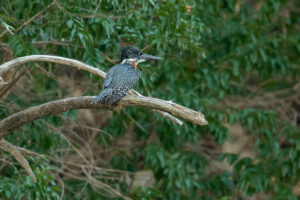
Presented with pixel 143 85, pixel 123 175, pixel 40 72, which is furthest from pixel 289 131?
pixel 40 72

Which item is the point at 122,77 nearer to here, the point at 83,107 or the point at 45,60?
the point at 83,107

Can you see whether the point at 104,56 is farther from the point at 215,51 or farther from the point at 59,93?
the point at 215,51

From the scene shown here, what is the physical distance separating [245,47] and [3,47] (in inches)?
104

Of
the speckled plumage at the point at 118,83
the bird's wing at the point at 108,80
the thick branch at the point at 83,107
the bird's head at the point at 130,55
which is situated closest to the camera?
the thick branch at the point at 83,107

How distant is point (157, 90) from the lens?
6.53 metres

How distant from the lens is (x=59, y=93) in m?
6.66

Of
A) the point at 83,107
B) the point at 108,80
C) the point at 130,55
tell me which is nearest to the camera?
the point at 83,107

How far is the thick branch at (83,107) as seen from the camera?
3750mm

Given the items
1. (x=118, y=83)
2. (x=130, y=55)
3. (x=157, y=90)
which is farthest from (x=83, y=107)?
(x=157, y=90)

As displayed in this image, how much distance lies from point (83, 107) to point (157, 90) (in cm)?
250

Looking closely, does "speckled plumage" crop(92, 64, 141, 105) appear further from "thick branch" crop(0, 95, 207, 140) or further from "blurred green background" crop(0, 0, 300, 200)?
"blurred green background" crop(0, 0, 300, 200)

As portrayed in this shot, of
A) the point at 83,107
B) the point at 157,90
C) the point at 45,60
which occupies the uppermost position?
the point at 45,60

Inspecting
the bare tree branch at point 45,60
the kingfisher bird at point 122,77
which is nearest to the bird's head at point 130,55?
the kingfisher bird at point 122,77

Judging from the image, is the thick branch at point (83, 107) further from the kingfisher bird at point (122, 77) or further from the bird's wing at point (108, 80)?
the bird's wing at point (108, 80)
